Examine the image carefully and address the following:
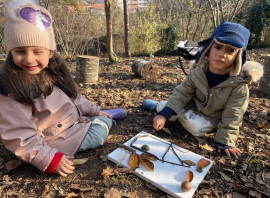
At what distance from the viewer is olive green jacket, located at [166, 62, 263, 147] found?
7.31ft

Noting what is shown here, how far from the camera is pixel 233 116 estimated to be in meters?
2.25

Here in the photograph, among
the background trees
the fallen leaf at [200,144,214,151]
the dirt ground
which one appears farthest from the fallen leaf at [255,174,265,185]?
the background trees

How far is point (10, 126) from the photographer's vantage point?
1.58 meters

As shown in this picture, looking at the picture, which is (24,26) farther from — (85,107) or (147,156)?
(147,156)

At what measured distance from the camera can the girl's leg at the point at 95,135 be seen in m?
2.09

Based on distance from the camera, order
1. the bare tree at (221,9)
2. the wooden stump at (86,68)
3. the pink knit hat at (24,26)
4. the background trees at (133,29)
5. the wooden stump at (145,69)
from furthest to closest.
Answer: the background trees at (133,29)
the bare tree at (221,9)
the wooden stump at (145,69)
the wooden stump at (86,68)
the pink knit hat at (24,26)

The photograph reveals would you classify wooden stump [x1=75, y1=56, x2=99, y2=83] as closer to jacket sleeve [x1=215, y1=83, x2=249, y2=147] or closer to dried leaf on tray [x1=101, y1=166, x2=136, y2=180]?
dried leaf on tray [x1=101, y1=166, x2=136, y2=180]

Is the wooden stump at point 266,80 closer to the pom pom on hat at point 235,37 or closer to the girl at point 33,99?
the pom pom on hat at point 235,37

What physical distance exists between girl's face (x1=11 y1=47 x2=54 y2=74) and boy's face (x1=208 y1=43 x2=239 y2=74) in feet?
5.71

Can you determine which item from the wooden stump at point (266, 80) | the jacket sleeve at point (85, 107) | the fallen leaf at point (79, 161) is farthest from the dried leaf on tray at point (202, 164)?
the wooden stump at point (266, 80)

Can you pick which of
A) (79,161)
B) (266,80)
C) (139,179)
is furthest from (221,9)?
(79,161)

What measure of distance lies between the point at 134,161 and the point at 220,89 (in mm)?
1337

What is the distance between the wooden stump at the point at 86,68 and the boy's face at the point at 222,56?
3140 millimetres

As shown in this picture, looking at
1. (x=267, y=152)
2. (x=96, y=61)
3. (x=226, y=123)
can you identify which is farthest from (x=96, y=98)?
(x=267, y=152)
